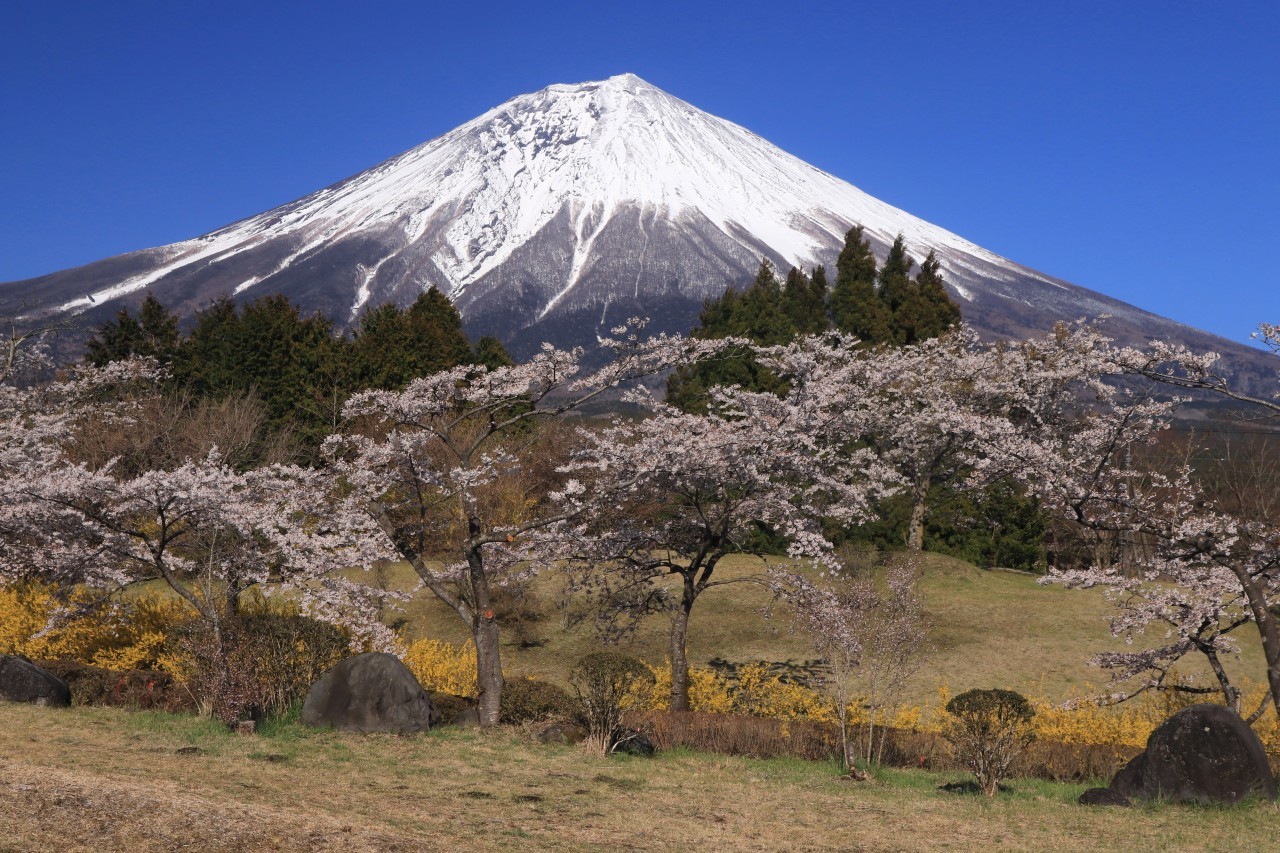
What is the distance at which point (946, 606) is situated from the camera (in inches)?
1244

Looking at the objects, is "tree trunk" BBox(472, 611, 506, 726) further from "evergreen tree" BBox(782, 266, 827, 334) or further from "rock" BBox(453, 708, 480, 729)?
"evergreen tree" BBox(782, 266, 827, 334)

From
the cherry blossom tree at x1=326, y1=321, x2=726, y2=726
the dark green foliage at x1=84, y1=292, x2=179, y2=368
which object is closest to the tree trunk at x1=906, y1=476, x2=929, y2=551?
the cherry blossom tree at x1=326, y1=321, x2=726, y2=726

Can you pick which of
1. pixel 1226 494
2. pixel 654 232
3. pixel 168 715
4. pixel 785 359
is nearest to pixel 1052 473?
pixel 785 359

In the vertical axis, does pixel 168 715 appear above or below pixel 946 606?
below

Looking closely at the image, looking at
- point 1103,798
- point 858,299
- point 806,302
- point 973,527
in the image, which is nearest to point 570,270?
point 806,302

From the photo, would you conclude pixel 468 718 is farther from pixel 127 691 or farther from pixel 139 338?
pixel 139 338

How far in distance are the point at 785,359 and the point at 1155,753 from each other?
11124 millimetres

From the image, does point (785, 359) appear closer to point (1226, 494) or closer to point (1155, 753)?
point (1155, 753)

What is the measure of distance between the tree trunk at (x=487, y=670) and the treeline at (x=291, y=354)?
19.6 m

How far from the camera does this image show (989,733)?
13.9 metres

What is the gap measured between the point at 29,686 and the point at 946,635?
21456mm

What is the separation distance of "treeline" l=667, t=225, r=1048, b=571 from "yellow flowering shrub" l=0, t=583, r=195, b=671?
1573cm

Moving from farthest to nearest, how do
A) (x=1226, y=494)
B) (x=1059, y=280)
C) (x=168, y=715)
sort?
(x=1059, y=280), (x=1226, y=494), (x=168, y=715)

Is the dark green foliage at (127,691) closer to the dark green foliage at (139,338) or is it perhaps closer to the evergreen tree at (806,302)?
the dark green foliage at (139,338)
